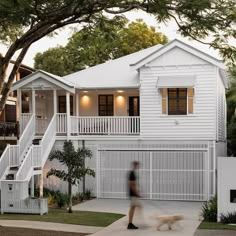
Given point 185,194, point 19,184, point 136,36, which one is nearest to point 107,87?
point 185,194

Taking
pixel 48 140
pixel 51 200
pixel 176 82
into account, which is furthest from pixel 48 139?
pixel 176 82

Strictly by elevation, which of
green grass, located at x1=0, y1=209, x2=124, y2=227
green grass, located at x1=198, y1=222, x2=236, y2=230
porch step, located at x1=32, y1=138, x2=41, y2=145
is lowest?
green grass, located at x1=0, y1=209, x2=124, y2=227

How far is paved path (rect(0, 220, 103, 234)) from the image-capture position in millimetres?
14886

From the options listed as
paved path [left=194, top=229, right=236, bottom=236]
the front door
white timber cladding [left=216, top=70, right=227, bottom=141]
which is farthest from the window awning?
paved path [left=194, top=229, right=236, bottom=236]

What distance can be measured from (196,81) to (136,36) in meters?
24.5

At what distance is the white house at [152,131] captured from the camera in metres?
23.3

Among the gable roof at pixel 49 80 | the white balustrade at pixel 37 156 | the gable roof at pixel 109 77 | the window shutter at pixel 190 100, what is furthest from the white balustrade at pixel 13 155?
the window shutter at pixel 190 100

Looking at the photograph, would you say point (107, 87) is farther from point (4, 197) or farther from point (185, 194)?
point (4, 197)

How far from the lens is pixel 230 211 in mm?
16250

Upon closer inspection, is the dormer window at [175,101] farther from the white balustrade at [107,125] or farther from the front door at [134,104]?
the front door at [134,104]

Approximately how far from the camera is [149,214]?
1858cm

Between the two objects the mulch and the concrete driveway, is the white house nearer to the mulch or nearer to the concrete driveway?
the concrete driveway

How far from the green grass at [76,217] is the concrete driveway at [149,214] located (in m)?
0.48

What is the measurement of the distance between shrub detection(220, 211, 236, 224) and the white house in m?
6.48
